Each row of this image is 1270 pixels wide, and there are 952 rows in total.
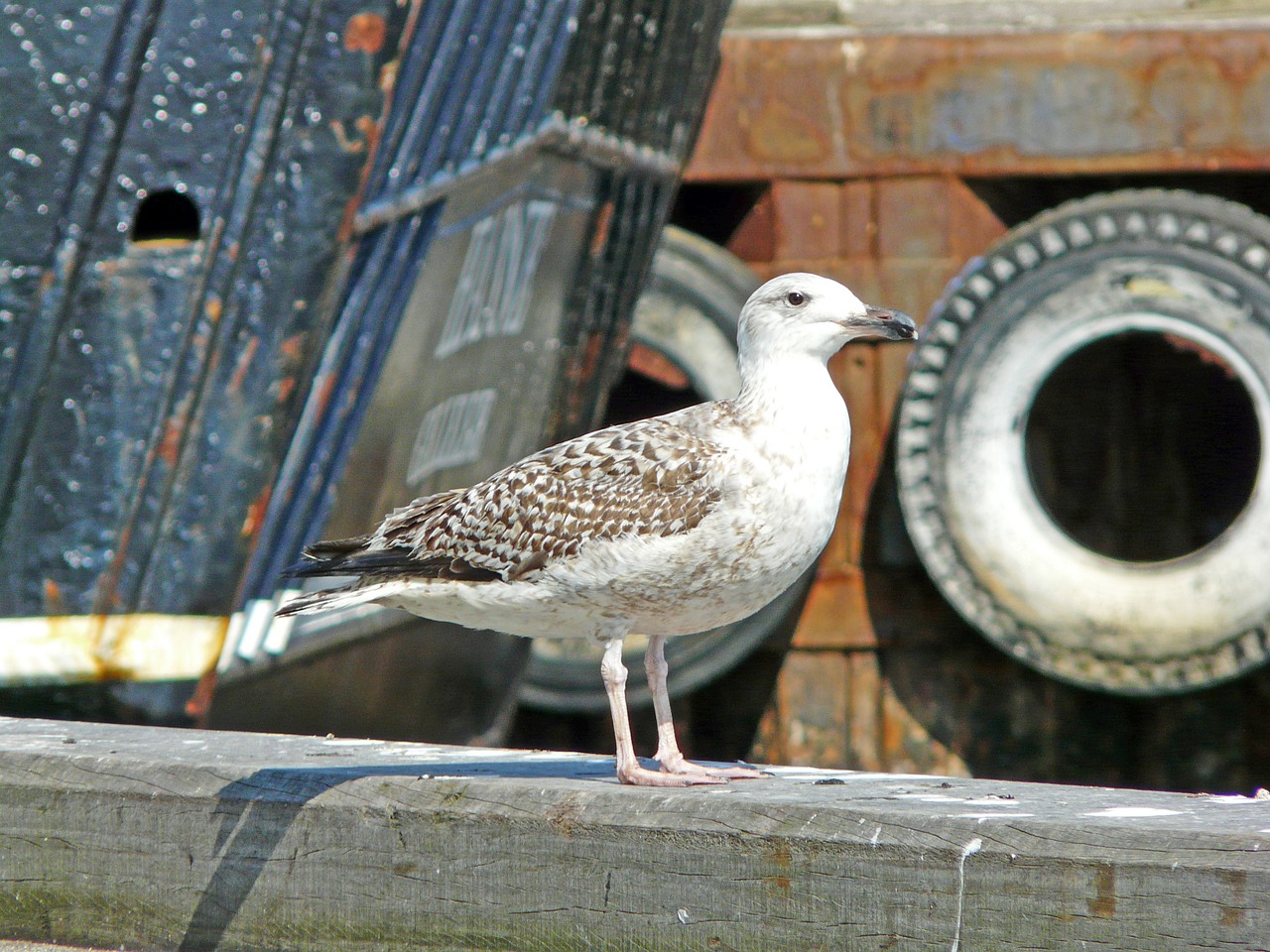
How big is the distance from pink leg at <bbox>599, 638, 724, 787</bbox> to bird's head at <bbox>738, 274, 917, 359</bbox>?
2.33 feet

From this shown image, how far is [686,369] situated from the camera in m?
6.48

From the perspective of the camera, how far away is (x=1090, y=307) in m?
5.95

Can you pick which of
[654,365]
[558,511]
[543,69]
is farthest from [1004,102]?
[558,511]

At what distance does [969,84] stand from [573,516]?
11.7 feet

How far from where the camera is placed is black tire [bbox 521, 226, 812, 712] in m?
6.21

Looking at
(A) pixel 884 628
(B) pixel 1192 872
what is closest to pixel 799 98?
(A) pixel 884 628

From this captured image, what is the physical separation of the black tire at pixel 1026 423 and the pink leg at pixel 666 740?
275 cm

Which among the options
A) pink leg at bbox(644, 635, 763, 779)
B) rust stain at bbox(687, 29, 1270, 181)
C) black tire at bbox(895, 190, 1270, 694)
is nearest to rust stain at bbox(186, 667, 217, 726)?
pink leg at bbox(644, 635, 763, 779)

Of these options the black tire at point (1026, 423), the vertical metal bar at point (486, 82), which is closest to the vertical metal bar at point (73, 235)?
the vertical metal bar at point (486, 82)

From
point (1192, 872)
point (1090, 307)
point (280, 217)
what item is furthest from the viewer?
point (1090, 307)

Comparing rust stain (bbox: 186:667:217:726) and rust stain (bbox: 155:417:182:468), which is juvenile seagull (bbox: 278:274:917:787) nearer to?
rust stain (bbox: 155:417:182:468)

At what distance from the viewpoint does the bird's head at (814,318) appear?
10.8 feet

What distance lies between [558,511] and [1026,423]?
348cm

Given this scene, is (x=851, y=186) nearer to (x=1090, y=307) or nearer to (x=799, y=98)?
(x=799, y=98)
